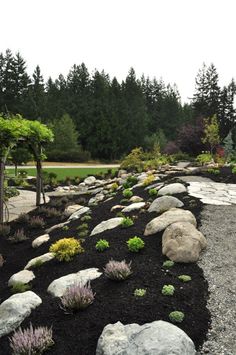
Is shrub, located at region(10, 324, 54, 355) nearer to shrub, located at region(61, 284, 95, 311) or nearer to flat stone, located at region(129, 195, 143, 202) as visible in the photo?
shrub, located at region(61, 284, 95, 311)

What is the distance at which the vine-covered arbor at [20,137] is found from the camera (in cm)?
911

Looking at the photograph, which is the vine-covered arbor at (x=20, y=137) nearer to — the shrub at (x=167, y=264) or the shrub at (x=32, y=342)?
the shrub at (x=167, y=264)

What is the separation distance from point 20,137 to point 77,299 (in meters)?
7.21

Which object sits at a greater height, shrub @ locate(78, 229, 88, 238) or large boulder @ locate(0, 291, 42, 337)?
shrub @ locate(78, 229, 88, 238)

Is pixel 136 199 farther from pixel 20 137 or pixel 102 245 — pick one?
pixel 20 137

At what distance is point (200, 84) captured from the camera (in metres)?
59.9

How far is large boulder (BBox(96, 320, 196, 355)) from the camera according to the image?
3.12 meters

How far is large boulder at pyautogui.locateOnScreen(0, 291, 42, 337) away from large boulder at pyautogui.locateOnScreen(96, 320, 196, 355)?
1092mm

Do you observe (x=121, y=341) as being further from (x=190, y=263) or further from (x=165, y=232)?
(x=165, y=232)

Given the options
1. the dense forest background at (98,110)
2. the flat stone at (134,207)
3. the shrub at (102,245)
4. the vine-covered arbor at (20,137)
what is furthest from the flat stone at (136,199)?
the dense forest background at (98,110)

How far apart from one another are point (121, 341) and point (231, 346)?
1066 millimetres

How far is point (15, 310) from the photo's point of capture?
4.03 metres

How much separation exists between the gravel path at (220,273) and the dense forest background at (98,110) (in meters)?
34.1

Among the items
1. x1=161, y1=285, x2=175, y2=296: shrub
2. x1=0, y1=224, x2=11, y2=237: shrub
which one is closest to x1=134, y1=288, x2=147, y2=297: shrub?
x1=161, y1=285, x2=175, y2=296: shrub
